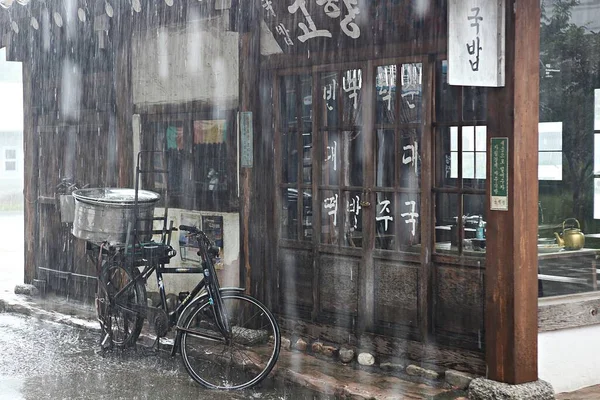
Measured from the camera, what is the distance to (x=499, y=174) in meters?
8.12

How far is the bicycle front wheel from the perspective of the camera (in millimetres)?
9547

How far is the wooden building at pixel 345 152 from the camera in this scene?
8148mm

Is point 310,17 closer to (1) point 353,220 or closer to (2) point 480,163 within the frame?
(1) point 353,220

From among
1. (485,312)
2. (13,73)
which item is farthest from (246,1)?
(13,73)

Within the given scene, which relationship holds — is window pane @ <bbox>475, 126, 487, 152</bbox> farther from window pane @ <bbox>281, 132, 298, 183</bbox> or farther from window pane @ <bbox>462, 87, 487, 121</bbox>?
window pane @ <bbox>281, 132, 298, 183</bbox>

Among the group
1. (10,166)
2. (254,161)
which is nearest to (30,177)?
(254,161)

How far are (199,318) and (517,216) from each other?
367 centimetres

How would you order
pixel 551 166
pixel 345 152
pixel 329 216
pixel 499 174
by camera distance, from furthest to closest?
pixel 551 166
pixel 329 216
pixel 345 152
pixel 499 174

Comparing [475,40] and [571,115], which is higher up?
[475,40]

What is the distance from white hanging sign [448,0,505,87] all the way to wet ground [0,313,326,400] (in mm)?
3525

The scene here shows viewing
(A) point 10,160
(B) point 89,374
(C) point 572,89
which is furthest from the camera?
(A) point 10,160

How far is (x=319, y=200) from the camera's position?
34.8 feet

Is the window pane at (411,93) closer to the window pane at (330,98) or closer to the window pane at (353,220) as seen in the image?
the window pane at (330,98)

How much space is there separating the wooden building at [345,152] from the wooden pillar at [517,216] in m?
0.01
